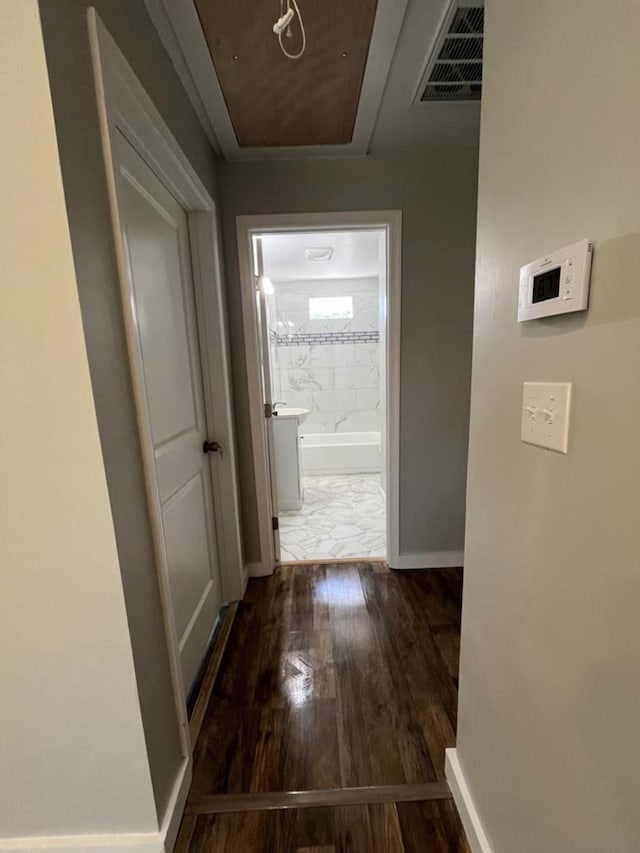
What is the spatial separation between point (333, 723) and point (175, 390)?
4.59ft

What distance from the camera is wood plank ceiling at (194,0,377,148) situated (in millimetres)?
1094

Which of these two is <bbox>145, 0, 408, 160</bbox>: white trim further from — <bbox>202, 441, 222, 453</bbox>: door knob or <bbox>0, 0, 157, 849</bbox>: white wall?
<bbox>202, 441, 222, 453</bbox>: door knob

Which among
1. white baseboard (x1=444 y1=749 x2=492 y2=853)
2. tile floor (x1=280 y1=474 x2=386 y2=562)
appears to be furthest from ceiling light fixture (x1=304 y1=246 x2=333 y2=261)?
white baseboard (x1=444 y1=749 x2=492 y2=853)

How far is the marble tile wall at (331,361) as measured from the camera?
178 inches

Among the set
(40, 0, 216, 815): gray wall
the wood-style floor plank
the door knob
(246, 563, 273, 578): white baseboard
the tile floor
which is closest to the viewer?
(40, 0, 216, 815): gray wall

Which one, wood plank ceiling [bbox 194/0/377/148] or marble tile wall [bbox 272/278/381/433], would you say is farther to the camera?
marble tile wall [bbox 272/278/381/433]

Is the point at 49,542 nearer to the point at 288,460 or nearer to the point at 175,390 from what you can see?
the point at 175,390

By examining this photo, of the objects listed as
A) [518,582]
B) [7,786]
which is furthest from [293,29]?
[7,786]

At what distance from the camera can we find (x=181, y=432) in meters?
1.49

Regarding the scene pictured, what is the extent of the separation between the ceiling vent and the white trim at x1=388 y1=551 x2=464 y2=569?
2330mm

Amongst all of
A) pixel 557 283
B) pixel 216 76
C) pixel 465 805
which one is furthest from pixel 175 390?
pixel 465 805

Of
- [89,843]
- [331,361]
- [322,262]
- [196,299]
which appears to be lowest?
[89,843]

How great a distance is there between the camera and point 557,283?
22.9 inches

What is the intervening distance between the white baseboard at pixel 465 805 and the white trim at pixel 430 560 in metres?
1.15
